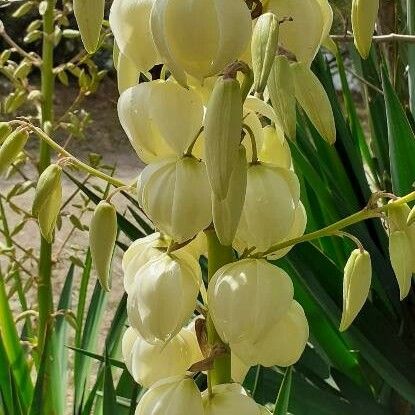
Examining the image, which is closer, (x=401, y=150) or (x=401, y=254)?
(x=401, y=254)

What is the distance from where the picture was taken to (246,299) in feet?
1.57

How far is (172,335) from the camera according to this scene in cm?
49

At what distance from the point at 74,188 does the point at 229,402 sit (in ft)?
11.3

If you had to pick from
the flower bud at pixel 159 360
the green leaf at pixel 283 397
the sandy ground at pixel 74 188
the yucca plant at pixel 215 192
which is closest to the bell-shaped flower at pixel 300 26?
the yucca plant at pixel 215 192

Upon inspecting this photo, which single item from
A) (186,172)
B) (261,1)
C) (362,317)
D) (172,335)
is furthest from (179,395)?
(362,317)

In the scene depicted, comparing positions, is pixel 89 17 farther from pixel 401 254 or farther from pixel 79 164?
pixel 401 254

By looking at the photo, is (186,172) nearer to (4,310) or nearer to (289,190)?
(289,190)

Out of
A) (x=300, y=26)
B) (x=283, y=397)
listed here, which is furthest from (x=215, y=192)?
(x=283, y=397)

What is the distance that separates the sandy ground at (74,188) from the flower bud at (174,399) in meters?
0.68

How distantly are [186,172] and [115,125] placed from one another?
5157mm

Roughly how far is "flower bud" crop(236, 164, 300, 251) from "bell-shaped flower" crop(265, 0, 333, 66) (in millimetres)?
74

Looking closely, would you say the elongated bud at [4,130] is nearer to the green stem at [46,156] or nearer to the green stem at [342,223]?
the green stem at [342,223]

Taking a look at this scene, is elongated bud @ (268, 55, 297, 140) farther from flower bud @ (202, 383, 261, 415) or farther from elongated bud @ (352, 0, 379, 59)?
flower bud @ (202, 383, 261, 415)

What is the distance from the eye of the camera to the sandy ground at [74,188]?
284 centimetres
